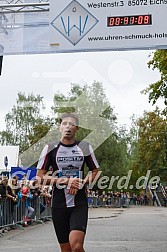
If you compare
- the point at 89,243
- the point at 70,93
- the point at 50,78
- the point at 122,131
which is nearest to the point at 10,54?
the point at 89,243

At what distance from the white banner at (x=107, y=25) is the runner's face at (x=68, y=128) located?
5.52 m

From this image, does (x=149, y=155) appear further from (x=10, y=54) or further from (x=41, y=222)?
(x=10, y=54)

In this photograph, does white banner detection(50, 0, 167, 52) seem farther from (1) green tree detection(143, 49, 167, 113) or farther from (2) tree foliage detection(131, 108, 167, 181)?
(2) tree foliage detection(131, 108, 167, 181)

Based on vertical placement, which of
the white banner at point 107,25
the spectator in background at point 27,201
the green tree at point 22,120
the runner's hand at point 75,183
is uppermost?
the green tree at point 22,120

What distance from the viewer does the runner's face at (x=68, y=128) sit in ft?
17.6

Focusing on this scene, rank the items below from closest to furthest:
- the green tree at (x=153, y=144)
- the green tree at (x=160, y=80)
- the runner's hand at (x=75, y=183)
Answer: the runner's hand at (x=75, y=183)
the green tree at (x=160, y=80)
the green tree at (x=153, y=144)

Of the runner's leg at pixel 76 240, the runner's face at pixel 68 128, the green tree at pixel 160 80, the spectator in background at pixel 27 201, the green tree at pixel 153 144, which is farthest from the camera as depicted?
the green tree at pixel 153 144

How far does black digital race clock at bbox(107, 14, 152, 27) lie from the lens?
10.5 m

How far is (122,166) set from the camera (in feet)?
197

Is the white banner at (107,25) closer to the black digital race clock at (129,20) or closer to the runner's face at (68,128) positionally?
the black digital race clock at (129,20)

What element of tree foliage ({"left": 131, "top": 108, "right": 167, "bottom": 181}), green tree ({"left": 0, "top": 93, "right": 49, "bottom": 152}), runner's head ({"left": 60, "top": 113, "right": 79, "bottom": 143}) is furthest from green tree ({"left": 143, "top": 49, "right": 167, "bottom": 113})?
green tree ({"left": 0, "top": 93, "right": 49, "bottom": 152})

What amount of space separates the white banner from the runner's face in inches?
217

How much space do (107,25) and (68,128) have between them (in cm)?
577

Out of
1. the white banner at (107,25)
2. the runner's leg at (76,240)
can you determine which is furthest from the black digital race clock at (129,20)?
the runner's leg at (76,240)
